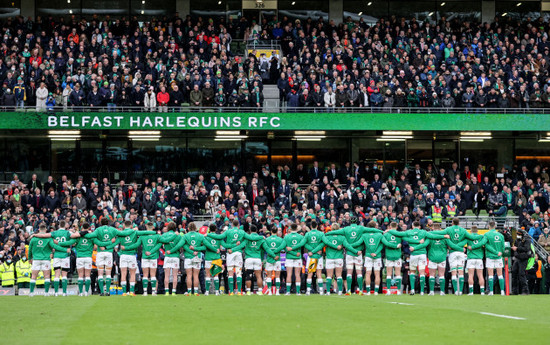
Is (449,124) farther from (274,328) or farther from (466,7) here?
(274,328)

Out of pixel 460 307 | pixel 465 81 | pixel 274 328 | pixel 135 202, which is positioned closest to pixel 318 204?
pixel 135 202

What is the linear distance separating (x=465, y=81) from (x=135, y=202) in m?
14.2

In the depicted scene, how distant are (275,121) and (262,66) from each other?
108 inches

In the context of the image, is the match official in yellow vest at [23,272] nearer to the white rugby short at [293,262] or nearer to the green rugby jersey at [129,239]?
the green rugby jersey at [129,239]

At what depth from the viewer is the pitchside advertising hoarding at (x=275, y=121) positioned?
31.5 meters

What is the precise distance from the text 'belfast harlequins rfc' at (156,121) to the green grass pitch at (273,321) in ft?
47.4

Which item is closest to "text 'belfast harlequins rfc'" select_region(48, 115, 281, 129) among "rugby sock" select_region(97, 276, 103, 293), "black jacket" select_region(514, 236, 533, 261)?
"rugby sock" select_region(97, 276, 103, 293)

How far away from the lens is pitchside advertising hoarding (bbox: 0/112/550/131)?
31531mm

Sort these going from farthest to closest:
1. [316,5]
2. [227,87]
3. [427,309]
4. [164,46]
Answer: [316,5]
[164,46]
[227,87]
[427,309]

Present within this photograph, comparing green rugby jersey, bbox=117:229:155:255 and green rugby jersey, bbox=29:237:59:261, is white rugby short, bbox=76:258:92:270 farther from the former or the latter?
green rugby jersey, bbox=117:229:155:255

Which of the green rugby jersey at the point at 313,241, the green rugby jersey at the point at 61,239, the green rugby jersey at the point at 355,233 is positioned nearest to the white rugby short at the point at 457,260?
the green rugby jersey at the point at 355,233

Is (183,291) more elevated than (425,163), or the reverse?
(425,163)

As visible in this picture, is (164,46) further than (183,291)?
Yes

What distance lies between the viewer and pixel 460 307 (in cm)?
1564
